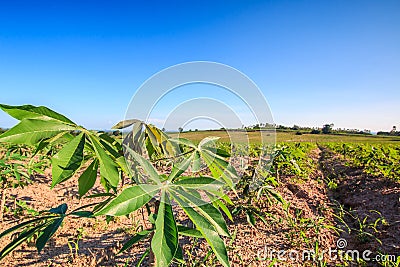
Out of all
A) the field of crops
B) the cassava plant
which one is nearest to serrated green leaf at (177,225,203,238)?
the field of crops

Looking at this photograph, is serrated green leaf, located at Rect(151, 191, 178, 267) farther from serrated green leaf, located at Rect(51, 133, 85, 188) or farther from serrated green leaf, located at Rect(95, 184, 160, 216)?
serrated green leaf, located at Rect(51, 133, 85, 188)

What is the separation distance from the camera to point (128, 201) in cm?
60

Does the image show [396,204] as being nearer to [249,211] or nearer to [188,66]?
[249,211]

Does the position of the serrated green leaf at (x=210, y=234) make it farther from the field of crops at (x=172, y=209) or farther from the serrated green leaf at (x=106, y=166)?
the serrated green leaf at (x=106, y=166)

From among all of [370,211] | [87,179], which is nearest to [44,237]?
[87,179]

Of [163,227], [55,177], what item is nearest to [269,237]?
[163,227]

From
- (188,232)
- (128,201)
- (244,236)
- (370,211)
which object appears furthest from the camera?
(370,211)

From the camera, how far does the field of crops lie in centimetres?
64

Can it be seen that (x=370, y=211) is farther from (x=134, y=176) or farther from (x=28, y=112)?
(x=28, y=112)

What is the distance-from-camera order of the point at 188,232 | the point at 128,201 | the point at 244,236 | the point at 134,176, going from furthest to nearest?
the point at 244,236 → the point at 188,232 → the point at 134,176 → the point at 128,201

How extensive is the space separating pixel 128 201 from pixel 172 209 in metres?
0.17

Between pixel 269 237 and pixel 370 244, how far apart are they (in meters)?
0.77

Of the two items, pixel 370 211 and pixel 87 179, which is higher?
pixel 87 179

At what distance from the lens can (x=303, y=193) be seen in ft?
10.9
